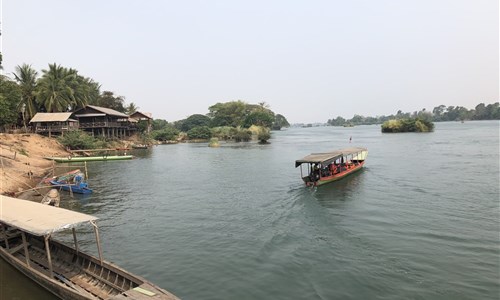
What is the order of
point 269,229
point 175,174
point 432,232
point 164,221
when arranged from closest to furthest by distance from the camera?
1. point 432,232
2. point 269,229
3. point 164,221
4. point 175,174

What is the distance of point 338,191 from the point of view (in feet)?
87.2

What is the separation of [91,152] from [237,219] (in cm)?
4500

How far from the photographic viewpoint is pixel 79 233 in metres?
17.6

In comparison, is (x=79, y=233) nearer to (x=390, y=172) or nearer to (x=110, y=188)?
(x=110, y=188)

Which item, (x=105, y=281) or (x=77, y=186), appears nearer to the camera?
(x=105, y=281)

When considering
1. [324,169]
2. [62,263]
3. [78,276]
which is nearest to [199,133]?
[324,169]

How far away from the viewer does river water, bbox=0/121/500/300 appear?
12.1 m

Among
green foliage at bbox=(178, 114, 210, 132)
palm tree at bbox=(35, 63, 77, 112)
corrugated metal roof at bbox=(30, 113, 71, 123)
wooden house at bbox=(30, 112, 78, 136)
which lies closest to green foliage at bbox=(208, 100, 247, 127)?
green foliage at bbox=(178, 114, 210, 132)

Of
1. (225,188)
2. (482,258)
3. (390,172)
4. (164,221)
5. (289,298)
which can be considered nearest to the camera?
(289,298)

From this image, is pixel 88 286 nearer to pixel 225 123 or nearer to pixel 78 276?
pixel 78 276

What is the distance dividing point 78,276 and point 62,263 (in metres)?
1.52

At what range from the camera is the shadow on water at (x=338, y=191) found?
77.3 ft

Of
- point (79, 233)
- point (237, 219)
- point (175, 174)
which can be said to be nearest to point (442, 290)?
point (237, 219)

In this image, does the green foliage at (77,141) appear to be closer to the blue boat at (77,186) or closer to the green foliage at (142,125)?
the green foliage at (142,125)
